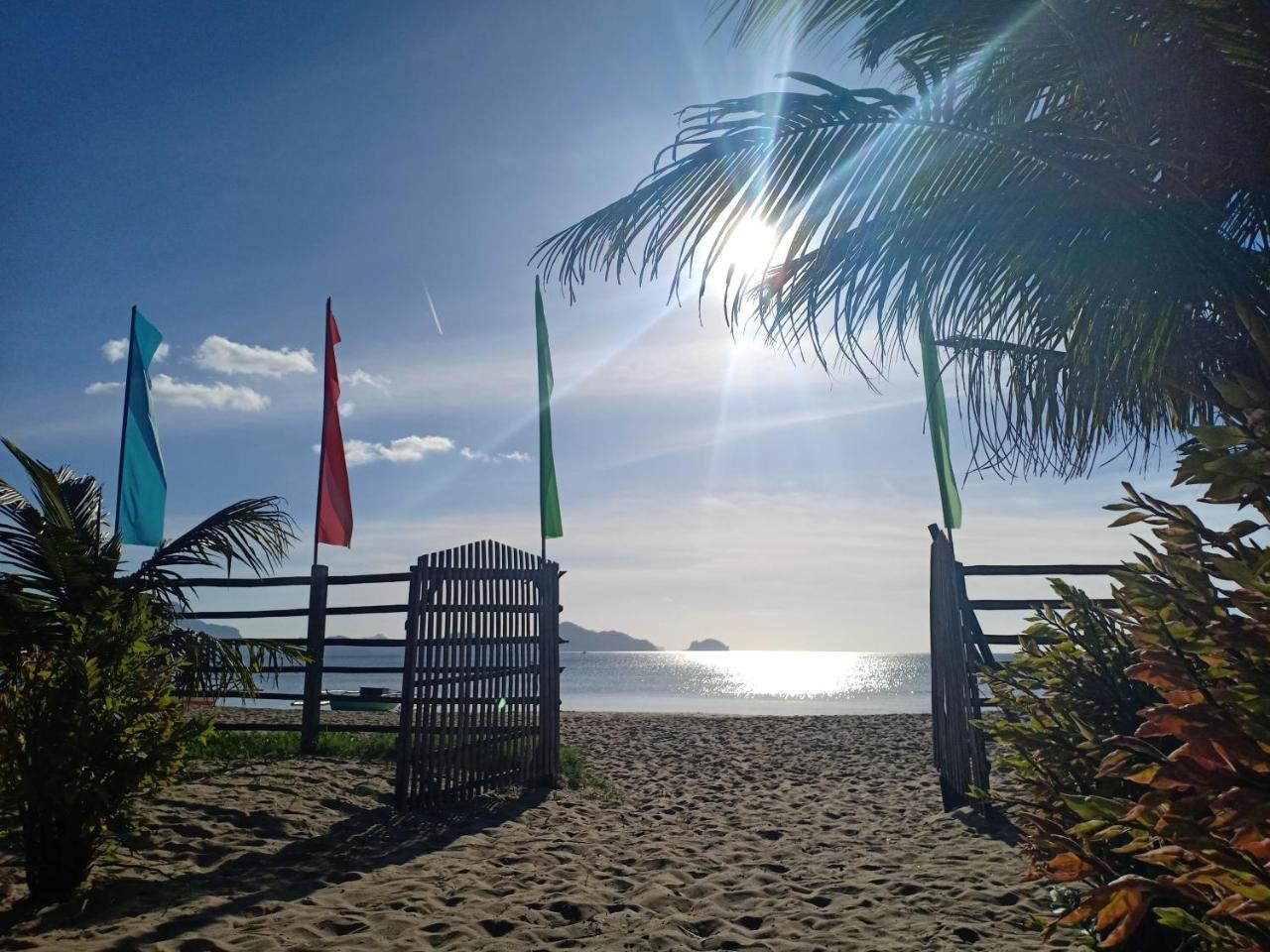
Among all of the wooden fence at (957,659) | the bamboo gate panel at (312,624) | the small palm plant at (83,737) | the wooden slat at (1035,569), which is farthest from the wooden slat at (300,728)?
the wooden slat at (1035,569)

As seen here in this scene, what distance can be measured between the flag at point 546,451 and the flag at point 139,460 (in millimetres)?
4337

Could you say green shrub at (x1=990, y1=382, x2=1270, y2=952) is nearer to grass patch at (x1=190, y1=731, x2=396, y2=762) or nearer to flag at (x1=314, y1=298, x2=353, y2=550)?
grass patch at (x1=190, y1=731, x2=396, y2=762)

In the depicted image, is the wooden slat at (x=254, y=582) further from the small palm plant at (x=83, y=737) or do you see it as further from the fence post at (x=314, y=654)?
the small palm plant at (x=83, y=737)

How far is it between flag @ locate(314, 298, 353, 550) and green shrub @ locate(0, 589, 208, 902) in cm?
570

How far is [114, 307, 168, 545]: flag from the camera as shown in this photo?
993cm

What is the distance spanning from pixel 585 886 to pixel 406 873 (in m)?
1.09

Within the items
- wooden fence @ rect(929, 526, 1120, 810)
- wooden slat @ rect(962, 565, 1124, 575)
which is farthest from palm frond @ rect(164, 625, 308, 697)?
wooden slat @ rect(962, 565, 1124, 575)

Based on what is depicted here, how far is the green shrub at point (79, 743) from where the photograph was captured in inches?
169

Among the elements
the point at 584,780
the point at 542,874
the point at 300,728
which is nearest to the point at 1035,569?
the point at 584,780

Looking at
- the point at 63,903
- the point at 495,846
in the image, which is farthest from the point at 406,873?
the point at 63,903

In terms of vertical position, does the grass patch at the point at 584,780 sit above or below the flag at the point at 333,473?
below

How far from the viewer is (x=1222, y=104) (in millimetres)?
3656

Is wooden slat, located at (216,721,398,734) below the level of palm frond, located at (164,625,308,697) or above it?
below

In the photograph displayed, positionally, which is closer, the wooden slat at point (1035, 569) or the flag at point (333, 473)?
the wooden slat at point (1035, 569)
